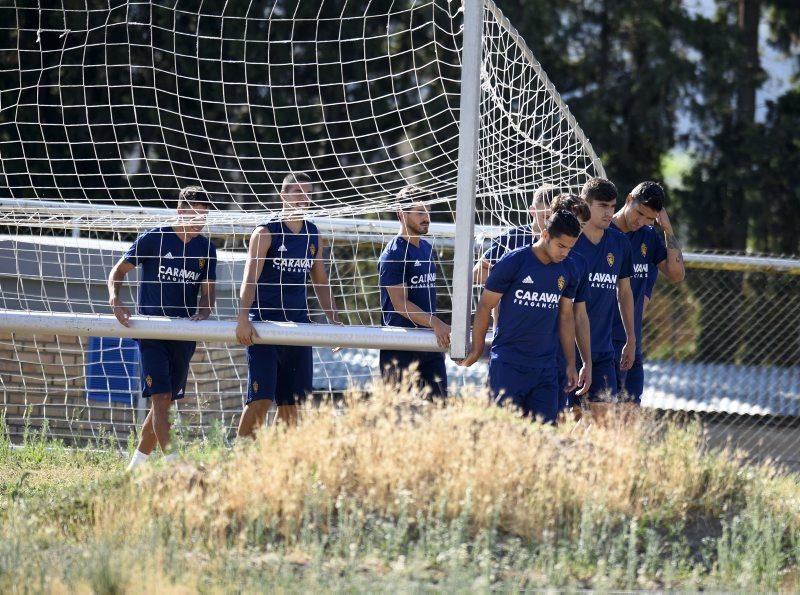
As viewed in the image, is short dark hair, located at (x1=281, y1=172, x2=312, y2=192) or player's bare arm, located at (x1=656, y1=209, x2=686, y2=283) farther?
player's bare arm, located at (x1=656, y1=209, x2=686, y2=283)

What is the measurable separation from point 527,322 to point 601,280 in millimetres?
1000

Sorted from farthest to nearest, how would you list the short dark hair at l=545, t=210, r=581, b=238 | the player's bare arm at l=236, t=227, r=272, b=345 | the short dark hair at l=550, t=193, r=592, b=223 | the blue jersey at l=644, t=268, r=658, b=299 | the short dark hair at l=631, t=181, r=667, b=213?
the blue jersey at l=644, t=268, r=658, b=299, the short dark hair at l=631, t=181, r=667, b=213, the player's bare arm at l=236, t=227, r=272, b=345, the short dark hair at l=550, t=193, r=592, b=223, the short dark hair at l=545, t=210, r=581, b=238

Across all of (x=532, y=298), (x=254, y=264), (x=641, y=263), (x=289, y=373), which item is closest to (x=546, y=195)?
(x=532, y=298)

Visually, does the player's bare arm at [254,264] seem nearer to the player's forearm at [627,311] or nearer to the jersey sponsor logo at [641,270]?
the player's forearm at [627,311]

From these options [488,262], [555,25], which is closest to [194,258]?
[488,262]

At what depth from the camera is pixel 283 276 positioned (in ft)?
24.7

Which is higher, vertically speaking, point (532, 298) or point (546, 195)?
point (546, 195)

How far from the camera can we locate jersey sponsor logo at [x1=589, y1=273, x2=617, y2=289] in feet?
25.0

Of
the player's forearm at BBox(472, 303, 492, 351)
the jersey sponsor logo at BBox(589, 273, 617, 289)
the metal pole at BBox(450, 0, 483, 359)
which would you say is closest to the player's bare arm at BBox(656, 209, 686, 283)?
the jersey sponsor logo at BBox(589, 273, 617, 289)

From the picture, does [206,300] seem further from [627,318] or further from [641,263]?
[641,263]

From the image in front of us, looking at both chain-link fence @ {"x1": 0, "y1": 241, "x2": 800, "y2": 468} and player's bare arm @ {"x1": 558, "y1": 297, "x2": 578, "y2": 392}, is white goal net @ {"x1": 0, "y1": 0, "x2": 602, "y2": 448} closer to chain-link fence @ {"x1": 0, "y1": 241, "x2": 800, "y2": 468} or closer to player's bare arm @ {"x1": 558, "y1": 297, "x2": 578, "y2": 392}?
chain-link fence @ {"x1": 0, "y1": 241, "x2": 800, "y2": 468}

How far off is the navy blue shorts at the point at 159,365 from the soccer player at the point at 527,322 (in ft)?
6.56

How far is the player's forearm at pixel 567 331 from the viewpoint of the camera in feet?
23.2

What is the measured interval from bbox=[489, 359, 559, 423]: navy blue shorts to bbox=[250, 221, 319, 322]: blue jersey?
4.50ft
